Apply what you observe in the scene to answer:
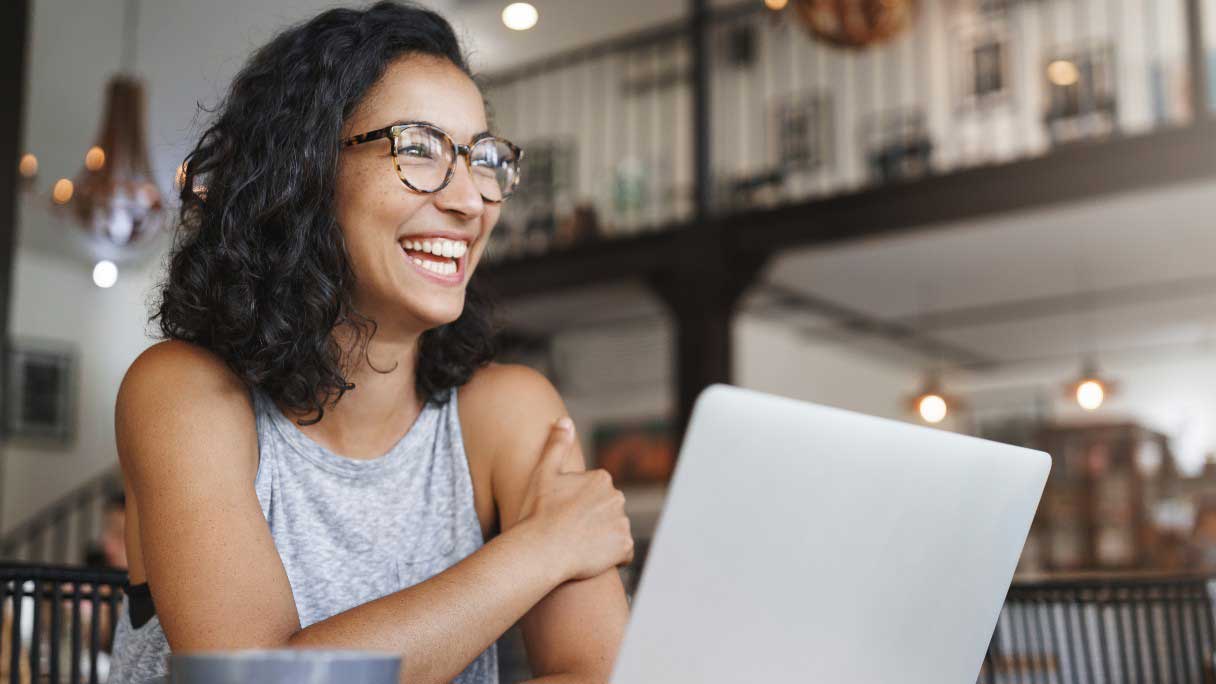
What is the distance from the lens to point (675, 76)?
10.2 meters

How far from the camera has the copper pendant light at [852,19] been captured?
4.93 metres

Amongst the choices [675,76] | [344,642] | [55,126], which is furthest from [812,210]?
[344,642]

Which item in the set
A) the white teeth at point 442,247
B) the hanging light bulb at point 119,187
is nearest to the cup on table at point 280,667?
the white teeth at point 442,247

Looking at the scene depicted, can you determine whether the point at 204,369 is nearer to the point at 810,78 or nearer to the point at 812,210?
the point at 812,210

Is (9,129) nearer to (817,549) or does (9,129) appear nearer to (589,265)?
(817,549)

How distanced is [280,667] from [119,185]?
3.97m

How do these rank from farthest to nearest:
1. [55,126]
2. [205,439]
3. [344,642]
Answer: [55,126] → [205,439] → [344,642]

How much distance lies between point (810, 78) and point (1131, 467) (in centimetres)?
428

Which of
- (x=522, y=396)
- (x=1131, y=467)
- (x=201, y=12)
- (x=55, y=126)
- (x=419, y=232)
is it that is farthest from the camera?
(x=1131, y=467)

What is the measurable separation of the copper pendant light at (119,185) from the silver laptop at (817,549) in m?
3.75

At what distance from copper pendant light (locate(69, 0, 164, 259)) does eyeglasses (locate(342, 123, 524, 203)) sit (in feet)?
10.5

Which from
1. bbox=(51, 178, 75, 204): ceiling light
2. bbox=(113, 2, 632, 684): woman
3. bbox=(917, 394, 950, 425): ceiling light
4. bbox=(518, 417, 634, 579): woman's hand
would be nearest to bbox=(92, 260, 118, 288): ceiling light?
bbox=(51, 178, 75, 204): ceiling light

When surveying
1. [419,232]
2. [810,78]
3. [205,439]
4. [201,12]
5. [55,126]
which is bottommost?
[205,439]

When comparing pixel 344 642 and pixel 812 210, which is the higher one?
pixel 812 210
